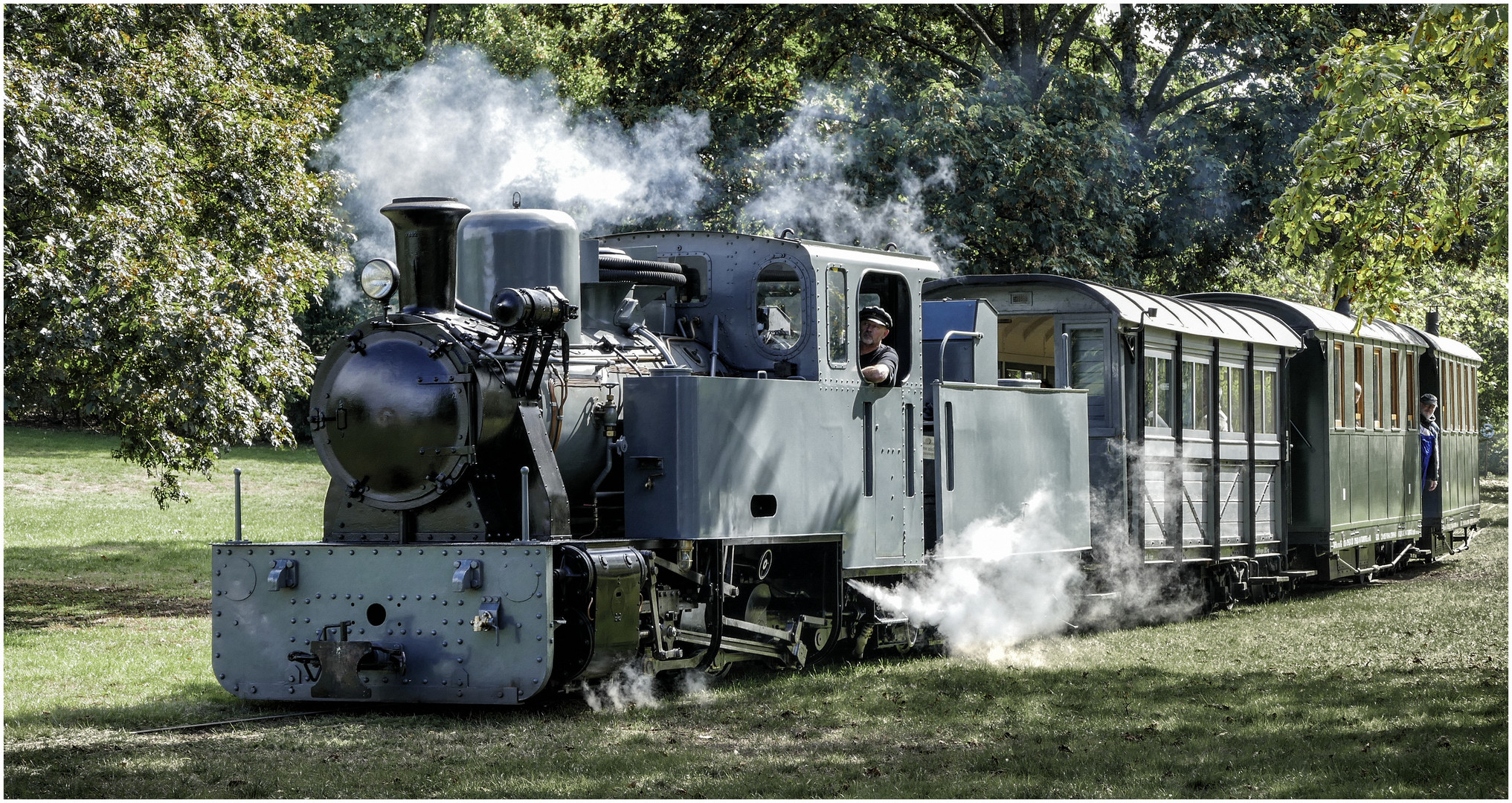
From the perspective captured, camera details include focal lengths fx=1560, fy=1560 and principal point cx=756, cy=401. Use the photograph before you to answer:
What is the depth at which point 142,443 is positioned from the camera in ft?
40.7

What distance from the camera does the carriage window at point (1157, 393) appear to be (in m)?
12.9

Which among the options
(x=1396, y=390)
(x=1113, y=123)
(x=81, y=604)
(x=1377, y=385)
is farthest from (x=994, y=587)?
(x=1113, y=123)

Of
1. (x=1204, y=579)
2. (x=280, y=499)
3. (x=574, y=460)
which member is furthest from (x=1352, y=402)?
(x=280, y=499)

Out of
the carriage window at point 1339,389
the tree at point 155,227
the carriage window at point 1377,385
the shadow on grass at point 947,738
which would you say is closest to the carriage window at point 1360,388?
→ the carriage window at point 1377,385

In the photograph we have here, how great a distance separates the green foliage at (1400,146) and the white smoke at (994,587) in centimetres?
270

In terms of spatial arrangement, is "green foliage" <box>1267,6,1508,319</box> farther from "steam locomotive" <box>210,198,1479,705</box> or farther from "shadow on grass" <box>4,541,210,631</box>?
"shadow on grass" <box>4,541,210,631</box>

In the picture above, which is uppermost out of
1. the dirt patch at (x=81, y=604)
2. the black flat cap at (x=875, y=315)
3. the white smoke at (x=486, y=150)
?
the white smoke at (x=486, y=150)

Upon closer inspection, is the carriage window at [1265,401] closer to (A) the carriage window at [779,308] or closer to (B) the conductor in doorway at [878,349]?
(B) the conductor in doorway at [878,349]

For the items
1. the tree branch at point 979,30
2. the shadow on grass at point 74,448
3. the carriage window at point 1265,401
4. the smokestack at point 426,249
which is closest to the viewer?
the smokestack at point 426,249

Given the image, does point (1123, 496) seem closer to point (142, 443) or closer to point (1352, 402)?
point (1352, 402)

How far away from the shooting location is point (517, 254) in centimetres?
862

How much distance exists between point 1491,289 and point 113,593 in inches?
1058

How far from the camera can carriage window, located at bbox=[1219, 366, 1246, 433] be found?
1420 centimetres

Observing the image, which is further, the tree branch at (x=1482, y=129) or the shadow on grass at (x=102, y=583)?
the shadow on grass at (x=102, y=583)
